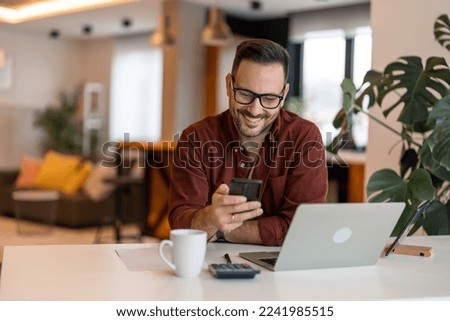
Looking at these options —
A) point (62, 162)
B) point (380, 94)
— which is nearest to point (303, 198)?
point (380, 94)

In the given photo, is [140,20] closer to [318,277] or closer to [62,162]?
[62,162]

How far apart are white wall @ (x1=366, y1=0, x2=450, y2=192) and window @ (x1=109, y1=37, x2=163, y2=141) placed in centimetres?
601

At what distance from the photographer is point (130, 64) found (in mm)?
9461

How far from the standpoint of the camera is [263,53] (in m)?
Result: 1.82

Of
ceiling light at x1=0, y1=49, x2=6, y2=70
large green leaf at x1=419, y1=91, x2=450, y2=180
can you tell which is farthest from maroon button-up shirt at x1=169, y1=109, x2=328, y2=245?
ceiling light at x1=0, y1=49, x2=6, y2=70

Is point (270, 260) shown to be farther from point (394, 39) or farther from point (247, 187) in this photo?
point (394, 39)

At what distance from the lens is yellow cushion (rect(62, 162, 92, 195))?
22.0 ft

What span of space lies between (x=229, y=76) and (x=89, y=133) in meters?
8.19

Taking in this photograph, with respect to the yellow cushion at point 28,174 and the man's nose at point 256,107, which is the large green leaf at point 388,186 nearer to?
the man's nose at point 256,107

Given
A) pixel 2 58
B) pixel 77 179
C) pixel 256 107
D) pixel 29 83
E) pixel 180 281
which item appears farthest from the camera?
pixel 29 83

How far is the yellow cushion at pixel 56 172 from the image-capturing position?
22.5 ft

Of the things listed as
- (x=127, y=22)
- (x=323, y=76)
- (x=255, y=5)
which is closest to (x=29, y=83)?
(x=127, y=22)

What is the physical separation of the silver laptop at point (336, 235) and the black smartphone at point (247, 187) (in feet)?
0.54

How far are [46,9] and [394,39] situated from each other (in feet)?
20.1
